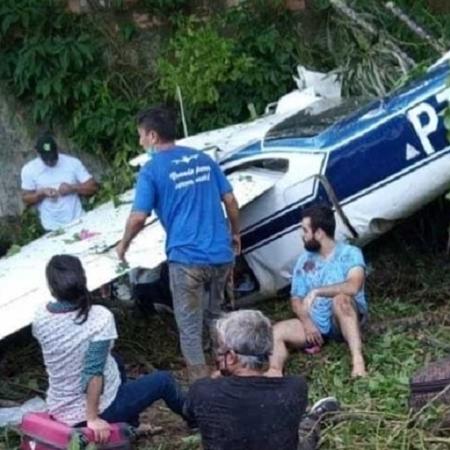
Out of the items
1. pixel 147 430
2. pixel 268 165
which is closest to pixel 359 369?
pixel 147 430

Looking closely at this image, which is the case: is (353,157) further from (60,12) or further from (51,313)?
(60,12)

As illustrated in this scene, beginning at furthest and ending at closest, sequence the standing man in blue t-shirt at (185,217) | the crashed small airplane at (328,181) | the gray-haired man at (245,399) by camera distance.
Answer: the crashed small airplane at (328,181) → the standing man in blue t-shirt at (185,217) → the gray-haired man at (245,399)

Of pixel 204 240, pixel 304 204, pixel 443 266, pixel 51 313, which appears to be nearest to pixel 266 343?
pixel 51 313

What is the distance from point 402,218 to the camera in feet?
31.3

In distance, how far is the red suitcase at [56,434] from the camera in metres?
6.66

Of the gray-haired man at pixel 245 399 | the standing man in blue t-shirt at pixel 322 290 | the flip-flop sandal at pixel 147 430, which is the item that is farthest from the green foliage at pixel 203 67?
the gray-haired man at pixel 245 399

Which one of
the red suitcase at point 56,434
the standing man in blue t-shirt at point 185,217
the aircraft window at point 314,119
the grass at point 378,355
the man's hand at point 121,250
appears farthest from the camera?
the aircraft window at point 314,119

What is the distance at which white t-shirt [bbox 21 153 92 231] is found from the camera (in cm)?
1081

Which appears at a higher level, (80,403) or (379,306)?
(80,403)

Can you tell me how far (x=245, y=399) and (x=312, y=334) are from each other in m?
2.85

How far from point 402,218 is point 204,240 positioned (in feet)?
6.08

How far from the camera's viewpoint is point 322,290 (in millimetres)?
8297

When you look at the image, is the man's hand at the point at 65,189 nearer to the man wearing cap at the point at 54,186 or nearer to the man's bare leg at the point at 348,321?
the man wearing cap at the point at 54,186

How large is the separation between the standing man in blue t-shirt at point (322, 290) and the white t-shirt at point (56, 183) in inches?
109
